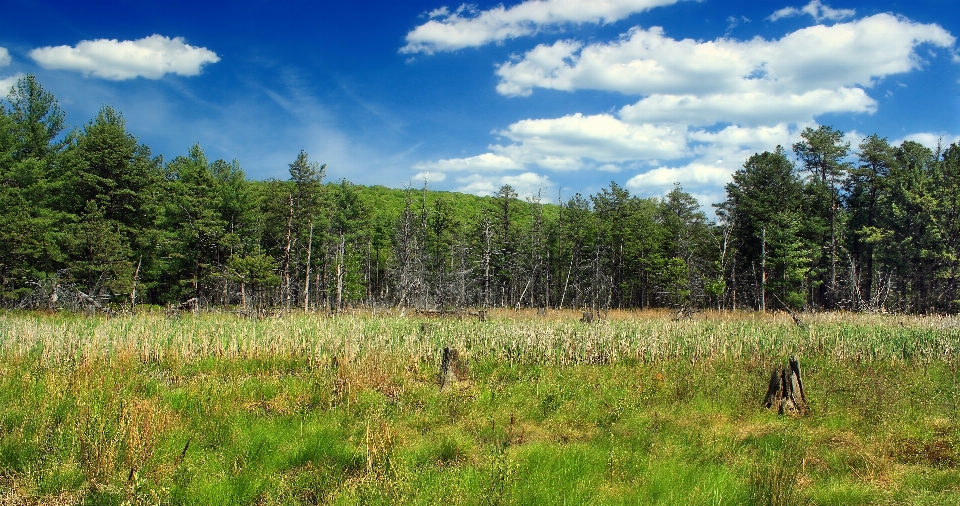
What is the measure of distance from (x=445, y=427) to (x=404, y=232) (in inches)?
1200

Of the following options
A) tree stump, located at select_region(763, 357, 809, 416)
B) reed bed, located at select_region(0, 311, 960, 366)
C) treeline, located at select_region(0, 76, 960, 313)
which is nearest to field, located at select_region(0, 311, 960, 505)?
reed bed, located at select_region(0, 311, 960, 366)

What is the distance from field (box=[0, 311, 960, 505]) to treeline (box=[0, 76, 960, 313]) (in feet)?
49.2

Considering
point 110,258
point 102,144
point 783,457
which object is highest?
point 102,144

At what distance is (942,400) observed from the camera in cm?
897

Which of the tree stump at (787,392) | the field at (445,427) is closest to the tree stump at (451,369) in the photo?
the field at (445,427)

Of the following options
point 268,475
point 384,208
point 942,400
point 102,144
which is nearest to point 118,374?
point 268,475

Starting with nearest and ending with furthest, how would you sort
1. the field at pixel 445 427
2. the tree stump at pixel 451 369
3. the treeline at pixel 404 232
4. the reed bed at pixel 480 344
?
1. the field at pixel 445 427
2. the tree stump at pixel 451 369
3. the reed bed at pixel 480 344
4. the treeline at pixel 404 232

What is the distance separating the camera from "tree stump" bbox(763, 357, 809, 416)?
27.8 ft

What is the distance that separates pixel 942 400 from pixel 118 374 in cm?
1441

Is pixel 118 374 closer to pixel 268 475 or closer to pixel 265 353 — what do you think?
pixel 265 353

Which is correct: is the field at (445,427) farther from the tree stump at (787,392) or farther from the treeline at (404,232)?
the treeline at (404,232)

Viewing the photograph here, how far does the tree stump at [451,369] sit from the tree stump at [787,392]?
5.39 m

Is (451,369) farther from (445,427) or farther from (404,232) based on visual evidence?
(404,232)

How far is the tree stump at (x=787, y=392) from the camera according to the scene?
8484 millimetres
